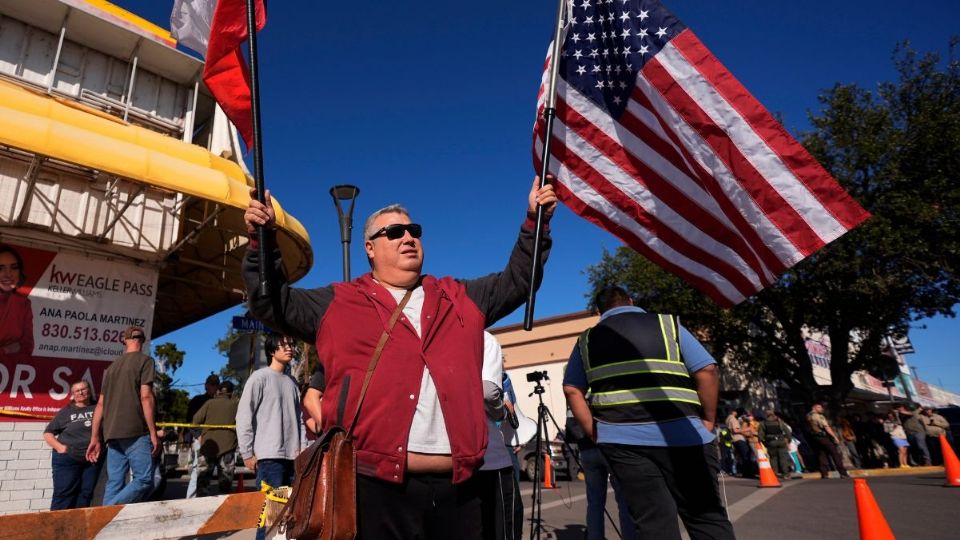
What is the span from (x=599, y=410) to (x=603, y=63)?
2.45m

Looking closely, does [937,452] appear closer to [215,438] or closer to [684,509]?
[684,509]

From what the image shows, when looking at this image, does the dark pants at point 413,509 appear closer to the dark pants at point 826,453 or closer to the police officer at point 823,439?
the police officer at point 823,439

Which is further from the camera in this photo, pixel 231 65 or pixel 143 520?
pixel 143 520

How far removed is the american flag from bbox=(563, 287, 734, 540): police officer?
2.40 ft

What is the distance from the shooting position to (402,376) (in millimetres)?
1965

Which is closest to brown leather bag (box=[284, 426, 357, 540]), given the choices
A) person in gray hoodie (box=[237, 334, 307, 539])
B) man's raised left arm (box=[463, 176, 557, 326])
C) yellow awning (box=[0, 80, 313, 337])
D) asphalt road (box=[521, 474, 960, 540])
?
man's raised left arm (box=[463, 176, 557, 326])

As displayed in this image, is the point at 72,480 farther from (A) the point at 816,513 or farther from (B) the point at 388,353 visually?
(A) the point at 816,513

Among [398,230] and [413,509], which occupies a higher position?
[398,230]

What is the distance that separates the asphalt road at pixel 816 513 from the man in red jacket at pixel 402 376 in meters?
4.54

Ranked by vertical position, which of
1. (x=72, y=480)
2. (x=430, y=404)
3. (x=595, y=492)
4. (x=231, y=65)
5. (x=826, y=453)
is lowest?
(x=826, y=453)

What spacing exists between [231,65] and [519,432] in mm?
4088

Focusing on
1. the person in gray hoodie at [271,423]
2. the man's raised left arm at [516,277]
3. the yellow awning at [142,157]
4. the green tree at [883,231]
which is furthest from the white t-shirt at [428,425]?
the green tree at [883,231]

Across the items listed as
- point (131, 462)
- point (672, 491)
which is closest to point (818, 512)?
point (672, 491)

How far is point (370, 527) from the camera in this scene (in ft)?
6.06
